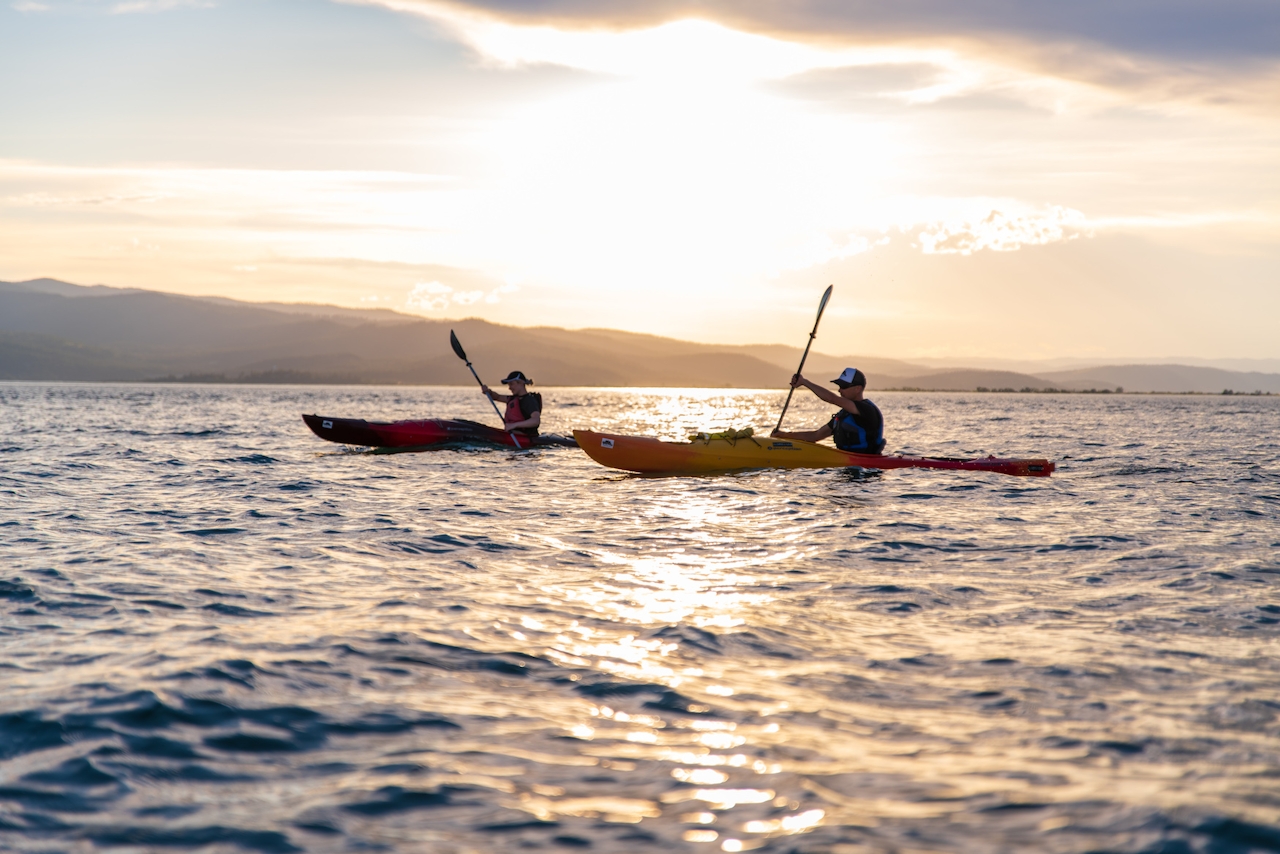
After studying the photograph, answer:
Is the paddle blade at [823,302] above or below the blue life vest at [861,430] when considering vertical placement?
above

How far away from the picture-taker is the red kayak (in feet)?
72.8

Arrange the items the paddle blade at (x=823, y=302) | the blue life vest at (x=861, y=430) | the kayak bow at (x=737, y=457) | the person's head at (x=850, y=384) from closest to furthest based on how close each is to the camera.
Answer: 1. the person's head at (x=850, y=384)
2. the kayak bow at (x=737, y=457)
3. the blue life vest at (x=861, y=430)
4. the paddle blade at (x=823, y=302)

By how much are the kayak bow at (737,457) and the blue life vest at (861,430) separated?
204 millimetres

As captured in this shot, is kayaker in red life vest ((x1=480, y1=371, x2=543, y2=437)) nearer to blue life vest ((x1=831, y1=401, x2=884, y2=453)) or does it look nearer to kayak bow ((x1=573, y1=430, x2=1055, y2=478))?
kayak bow ((x1=573, y1=430, x2=1055, y2=478))

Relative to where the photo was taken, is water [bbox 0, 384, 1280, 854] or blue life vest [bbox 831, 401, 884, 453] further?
blue life vest [bbox 831, 401, 884, 453]

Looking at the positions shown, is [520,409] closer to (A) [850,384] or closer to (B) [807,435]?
(B) [807,435]

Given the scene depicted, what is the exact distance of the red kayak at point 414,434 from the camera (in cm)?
2219

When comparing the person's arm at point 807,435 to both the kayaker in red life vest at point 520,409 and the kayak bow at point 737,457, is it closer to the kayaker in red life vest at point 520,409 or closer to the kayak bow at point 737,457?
the kayak bow at point 737,457

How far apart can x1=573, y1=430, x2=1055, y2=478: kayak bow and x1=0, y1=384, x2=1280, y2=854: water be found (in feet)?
15.3

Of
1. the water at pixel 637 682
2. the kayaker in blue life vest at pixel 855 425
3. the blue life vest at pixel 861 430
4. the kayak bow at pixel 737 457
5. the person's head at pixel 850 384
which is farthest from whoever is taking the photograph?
the blue life vest at pixel 861 430

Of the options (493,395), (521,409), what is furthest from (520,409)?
(493,395)

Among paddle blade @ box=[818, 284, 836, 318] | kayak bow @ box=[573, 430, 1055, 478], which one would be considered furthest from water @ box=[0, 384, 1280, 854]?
paddle blade @ box=[818, 284, 836, 318]

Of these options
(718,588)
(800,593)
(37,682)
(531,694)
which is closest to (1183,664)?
(800,593)

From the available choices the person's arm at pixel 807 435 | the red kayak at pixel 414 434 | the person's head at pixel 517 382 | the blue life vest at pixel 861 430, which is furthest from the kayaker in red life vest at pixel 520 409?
the blue life vest at pixel 861 430
